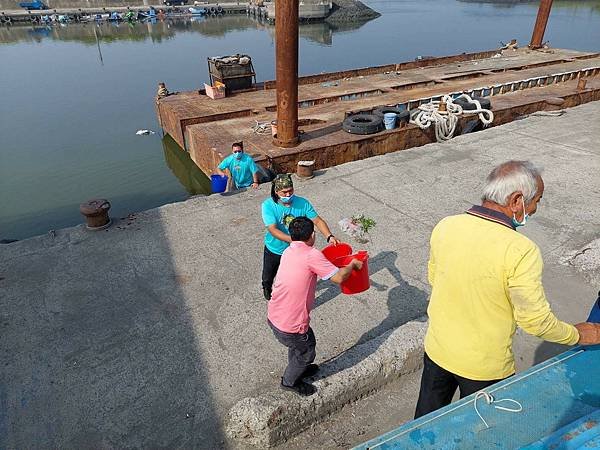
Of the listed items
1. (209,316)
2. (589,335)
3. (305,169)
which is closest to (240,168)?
(305,169)

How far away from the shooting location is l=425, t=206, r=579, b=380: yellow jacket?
2.06m

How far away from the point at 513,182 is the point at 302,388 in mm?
2368

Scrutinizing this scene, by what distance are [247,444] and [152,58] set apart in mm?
36201

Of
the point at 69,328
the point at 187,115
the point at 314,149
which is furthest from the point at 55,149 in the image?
the point at 69,328

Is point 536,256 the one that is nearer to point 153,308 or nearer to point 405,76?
point 153,308

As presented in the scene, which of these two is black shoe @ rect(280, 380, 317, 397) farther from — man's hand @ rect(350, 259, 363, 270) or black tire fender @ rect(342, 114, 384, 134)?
black tire fender @ rect(342, 114, 384, 134)

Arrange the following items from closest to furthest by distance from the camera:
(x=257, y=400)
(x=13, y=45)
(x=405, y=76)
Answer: (x=257, y=400)
(x=405, y=76)
(x=13, y=45)

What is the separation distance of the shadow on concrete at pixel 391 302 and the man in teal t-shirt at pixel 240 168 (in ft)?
10.6

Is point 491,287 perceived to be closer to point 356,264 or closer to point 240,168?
point 356,264

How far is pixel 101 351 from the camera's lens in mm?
4285

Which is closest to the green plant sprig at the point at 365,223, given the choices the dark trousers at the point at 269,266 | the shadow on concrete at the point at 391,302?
the shadow on concrete at the point at 391,302

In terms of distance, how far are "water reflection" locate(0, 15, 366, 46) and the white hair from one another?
1756 inches

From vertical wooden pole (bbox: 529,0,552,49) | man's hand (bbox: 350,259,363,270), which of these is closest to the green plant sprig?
man's hand (bbox: 350,259,363,270)

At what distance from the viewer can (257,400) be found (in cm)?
334
